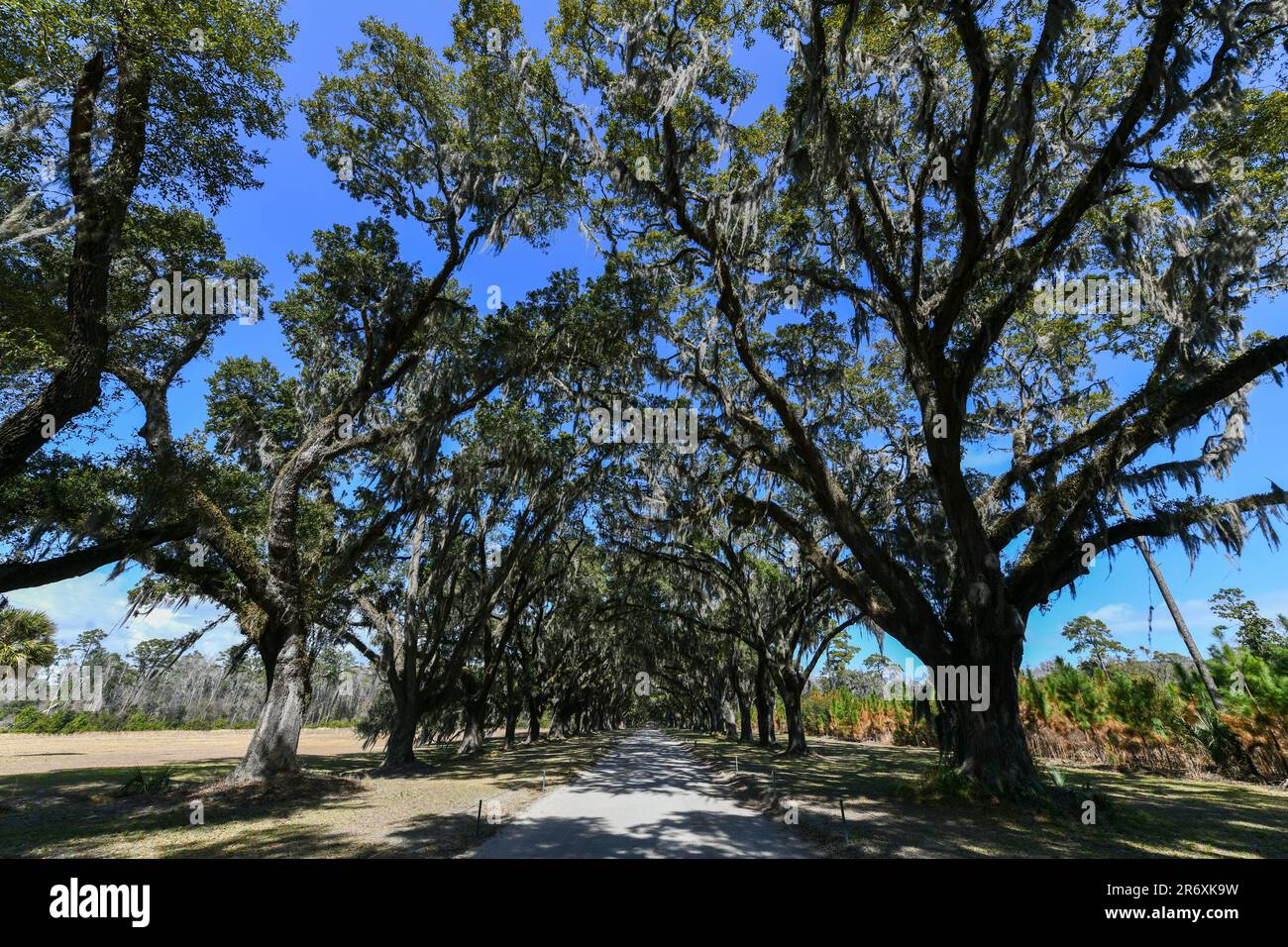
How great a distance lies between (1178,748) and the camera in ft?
49.8

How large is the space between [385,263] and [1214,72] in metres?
13.8

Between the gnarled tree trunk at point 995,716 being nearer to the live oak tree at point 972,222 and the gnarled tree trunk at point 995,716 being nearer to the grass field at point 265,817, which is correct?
the live oak tree at point 972,222

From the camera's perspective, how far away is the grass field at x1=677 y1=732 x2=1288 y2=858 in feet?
19.8

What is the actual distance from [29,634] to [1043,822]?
28.4 metres

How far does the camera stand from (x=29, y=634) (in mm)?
18156

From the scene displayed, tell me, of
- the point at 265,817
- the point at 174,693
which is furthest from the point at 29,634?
the point at 174,693

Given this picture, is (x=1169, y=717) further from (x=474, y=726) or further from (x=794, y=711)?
(x=474, y=726)

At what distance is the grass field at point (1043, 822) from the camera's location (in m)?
6.02

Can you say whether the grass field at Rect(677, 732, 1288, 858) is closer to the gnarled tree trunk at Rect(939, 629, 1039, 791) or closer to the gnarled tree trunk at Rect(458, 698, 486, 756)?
the gnarled tree trunk at Rect(939, 629, 1039, 791)

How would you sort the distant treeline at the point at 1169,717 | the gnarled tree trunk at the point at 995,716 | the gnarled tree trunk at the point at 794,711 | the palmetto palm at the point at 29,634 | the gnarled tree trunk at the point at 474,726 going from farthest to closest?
the gnarled tree trunk at the point at 474,726, the gnarled tree trunk at the point at 794,711, the palmetto palm at the point at 29,634, the distant treeline at the point at 1169,717, the gnarled tree trunk at the point at 995,716

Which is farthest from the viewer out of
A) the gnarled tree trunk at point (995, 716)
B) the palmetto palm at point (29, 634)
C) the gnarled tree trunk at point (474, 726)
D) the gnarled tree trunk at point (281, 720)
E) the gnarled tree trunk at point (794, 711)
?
the gnarled tree trunk at point (474, 726)

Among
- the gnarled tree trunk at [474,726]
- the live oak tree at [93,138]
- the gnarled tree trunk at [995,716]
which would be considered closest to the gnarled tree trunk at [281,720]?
the live oak tree at [93,138]

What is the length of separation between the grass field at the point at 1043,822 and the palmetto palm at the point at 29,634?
2298cm

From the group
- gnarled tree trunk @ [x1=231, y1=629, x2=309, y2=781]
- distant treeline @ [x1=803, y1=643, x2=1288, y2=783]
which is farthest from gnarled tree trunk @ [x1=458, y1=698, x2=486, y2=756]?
distant treeline @ [x1=803, y1=643, x2=1288, y2=783]
